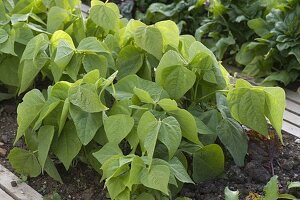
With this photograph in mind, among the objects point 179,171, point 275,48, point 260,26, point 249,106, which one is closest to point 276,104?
point 249,106

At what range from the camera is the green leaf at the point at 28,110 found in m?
2.66

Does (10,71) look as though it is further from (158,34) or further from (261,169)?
(261,169)

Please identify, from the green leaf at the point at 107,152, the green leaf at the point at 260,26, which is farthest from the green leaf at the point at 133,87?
the green leaf at the point at 260,26

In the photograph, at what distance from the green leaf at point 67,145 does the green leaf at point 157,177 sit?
0.43 meters

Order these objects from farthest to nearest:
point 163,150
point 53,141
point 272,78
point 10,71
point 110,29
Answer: point 272,78, point 10,71, point 110,29, point 53,141, point 163,150

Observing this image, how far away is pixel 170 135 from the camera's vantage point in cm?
240

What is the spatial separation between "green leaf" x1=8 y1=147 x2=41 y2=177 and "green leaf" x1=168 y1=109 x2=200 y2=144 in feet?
2.19

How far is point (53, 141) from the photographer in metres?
2.71

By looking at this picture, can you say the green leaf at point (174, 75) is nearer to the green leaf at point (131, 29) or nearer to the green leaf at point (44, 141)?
the green leaf at point (131, 29)

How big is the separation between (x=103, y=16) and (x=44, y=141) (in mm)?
686

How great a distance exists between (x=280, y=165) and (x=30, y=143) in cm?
108

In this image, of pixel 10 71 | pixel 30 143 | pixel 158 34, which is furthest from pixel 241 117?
pixel 10 71

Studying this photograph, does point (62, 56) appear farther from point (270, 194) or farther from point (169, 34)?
point (270, 194)

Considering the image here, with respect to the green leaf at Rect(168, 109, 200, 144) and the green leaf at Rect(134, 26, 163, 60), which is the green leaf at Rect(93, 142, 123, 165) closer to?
the green leaf at Rect(168, 109, 200, 144)
